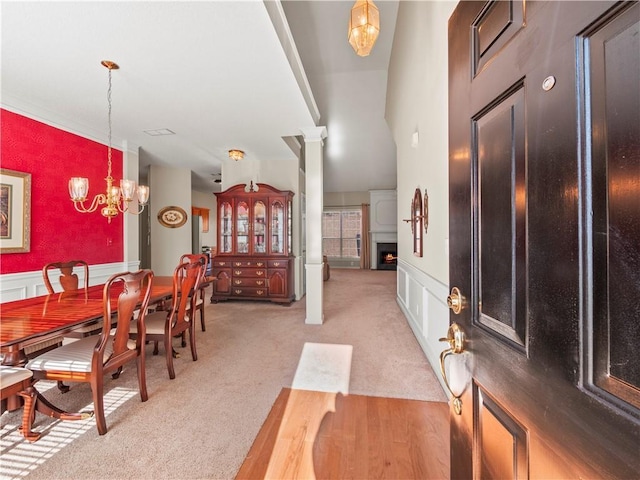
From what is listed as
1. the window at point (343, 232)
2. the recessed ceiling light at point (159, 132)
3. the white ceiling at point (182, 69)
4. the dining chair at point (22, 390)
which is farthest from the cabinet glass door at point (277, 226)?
the window at point (343, 232)

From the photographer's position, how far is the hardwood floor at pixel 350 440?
1414 millimetres

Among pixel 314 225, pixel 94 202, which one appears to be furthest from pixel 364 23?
pixel 94 202

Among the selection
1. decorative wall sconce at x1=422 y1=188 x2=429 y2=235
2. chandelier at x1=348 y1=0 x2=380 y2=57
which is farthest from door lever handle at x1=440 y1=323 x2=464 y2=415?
chandelier at x1=348 y1=0 x2=380 y2=57

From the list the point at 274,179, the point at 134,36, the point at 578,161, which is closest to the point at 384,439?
the point at 578,161

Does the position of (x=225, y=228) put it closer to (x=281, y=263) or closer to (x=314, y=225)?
(x=281, y=263)

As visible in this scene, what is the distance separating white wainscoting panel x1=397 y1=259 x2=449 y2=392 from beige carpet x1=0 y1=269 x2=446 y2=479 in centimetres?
13

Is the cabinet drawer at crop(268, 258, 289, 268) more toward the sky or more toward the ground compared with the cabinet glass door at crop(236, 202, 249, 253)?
more toward the ground

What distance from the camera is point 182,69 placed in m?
2.34

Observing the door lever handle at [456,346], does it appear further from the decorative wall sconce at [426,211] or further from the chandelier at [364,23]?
the chandelier at [364,23]

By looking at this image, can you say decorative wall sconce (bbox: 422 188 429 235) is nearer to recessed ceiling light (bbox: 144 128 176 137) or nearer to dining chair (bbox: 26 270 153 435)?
dining chair (bbox: 26 270 153 435)

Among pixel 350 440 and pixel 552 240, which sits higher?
pixel 552 240

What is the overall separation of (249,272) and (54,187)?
272 cm

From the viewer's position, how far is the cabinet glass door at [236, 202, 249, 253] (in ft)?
16.3

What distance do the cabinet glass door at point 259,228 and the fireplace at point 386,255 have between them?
5.27 meters
